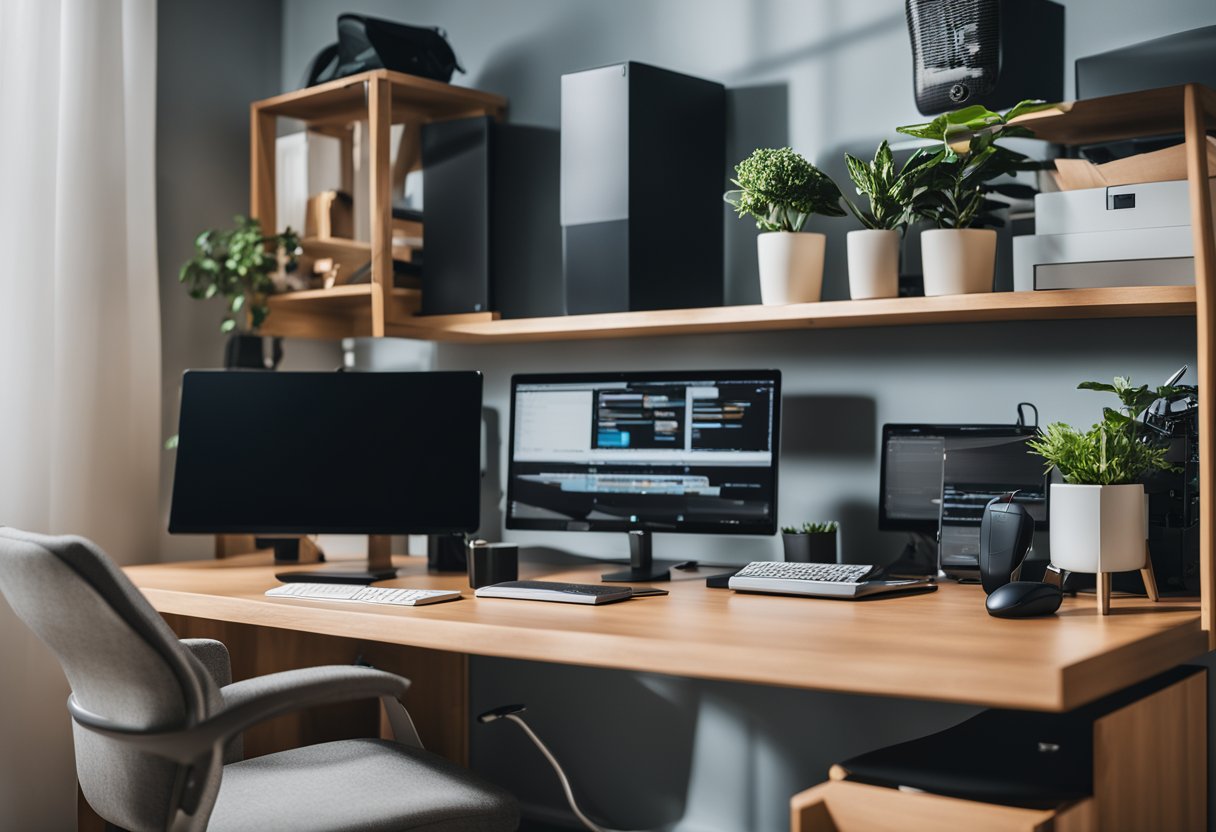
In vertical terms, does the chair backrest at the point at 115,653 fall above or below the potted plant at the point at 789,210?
below

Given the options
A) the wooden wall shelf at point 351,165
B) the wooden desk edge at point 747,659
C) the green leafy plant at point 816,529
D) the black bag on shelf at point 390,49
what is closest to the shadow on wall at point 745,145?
the green leafy plant at point 816,529

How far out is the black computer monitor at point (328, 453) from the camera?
250 centimetres

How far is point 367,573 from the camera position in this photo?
8.20 ft

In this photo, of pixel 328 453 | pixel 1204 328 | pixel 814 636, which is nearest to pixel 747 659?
pixel 814 636

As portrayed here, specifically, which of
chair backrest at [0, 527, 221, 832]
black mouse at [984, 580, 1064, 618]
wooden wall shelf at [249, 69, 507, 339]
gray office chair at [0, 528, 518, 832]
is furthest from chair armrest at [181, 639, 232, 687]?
black mouse at [984, 580, 1064, 618]

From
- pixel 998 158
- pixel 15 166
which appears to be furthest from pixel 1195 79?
pixel 15 166

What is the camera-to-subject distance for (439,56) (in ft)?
9.60

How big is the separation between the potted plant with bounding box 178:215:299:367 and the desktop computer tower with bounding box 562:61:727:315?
796 millimetres

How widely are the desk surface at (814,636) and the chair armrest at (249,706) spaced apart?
0.17m

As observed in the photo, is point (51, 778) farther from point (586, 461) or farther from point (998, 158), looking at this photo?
point (998, 158)

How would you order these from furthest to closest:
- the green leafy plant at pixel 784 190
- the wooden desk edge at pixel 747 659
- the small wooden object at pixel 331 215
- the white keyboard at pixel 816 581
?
1. the small wooden object at pixel 331 215
2. the green leafy plant at pixel 784 190
3. the white keyboard at pixel 816 581
4. the wooden desk edge at pixel 747 659

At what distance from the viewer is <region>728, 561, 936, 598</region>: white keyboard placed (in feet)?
6.80

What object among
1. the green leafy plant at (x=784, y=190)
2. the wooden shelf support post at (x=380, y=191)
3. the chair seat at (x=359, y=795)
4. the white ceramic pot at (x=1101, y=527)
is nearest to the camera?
the chair seat at (x=359, y=795)

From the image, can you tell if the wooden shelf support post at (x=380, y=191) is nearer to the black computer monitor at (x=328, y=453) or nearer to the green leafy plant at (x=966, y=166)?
the black computer monitor at (x=328, y=453)
